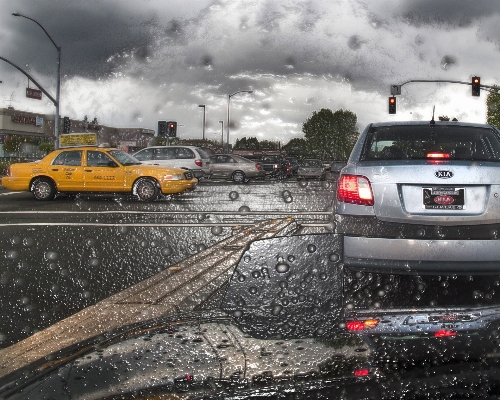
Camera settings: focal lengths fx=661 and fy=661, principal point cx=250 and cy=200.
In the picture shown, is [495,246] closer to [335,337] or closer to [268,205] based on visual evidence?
[335,337]

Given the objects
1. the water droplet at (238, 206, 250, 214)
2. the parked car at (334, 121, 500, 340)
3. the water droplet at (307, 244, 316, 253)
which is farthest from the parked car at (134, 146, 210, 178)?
the parked car at (334, 121, 500, 340)

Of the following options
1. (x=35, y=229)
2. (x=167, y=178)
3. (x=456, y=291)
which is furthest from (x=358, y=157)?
(x=167, y=178)

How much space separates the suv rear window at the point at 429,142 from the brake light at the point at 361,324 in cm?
275

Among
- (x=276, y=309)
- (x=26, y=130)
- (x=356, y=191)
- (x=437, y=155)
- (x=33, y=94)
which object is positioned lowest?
(x=276, y=309)

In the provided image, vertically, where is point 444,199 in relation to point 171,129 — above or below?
below

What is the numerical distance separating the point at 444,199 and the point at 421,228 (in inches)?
10.5

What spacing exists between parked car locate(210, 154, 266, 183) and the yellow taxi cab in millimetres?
12472

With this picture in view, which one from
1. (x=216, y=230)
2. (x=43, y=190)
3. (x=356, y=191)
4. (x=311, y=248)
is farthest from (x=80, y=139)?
(x=356, y=191)

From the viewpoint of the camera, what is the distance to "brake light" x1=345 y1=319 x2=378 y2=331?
7.41ft

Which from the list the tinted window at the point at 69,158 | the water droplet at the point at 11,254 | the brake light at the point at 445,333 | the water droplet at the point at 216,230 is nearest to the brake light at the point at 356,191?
the brake light at the point at 445,333

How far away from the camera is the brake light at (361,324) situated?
2258 mm

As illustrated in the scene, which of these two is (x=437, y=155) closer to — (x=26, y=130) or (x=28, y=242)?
(x=28, y=242)

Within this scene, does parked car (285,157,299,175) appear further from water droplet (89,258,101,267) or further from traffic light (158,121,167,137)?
water droplet (89,258,101,267)

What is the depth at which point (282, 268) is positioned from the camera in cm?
550
